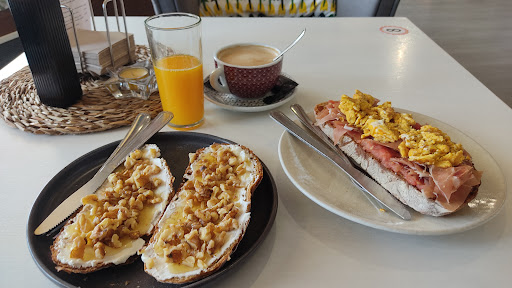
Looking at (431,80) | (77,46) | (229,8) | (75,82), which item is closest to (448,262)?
(431,80)

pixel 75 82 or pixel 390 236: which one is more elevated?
pixel 75 82

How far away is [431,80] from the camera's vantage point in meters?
1.27

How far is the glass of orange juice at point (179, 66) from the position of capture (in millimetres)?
948

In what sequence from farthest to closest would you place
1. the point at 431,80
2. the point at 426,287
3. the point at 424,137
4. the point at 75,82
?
the point at 431,80 < the point at 75,82 < the point at 424,137 < the point at 426,287

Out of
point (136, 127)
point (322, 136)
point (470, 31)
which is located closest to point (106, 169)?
point (136, 127)

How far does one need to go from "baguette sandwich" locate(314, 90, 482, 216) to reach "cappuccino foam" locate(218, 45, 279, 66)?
30cm

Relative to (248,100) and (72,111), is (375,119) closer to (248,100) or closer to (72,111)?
(248,100)

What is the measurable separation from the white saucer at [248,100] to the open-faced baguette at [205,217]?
244 millimetres

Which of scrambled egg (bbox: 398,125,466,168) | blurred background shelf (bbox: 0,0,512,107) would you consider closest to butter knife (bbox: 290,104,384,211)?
scrambled egg (bbox: 398,125,466,168)

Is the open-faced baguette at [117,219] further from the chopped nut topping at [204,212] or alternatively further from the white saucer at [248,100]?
the white saucer at [248,100]

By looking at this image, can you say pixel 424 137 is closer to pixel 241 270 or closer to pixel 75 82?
pixel 241 270

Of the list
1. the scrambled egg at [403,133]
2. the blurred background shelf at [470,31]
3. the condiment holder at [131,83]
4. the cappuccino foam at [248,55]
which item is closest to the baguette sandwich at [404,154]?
the scrambled egg at [403,133]

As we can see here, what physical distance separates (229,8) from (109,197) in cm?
201

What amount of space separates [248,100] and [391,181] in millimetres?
512
